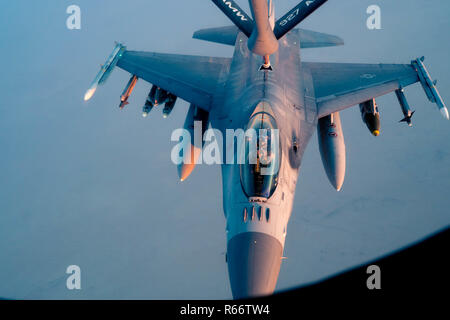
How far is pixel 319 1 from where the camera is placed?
966cm

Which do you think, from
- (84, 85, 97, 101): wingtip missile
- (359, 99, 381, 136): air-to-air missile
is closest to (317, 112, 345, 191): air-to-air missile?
(359, 99, 381, 136): air-to-air missile

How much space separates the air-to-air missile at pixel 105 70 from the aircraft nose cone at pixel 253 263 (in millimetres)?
6755

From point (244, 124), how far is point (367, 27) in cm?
1158

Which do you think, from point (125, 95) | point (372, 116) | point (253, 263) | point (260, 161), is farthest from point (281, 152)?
point (125, 95)

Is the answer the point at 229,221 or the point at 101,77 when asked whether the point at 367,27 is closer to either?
the point at 101,77

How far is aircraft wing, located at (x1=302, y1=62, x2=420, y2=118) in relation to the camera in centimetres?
1155

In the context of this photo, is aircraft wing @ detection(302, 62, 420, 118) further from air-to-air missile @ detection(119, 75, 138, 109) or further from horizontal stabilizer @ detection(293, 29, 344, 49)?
air-to-air missile @ detection(119, 75, 138, 109)

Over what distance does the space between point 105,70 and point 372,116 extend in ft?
28.2

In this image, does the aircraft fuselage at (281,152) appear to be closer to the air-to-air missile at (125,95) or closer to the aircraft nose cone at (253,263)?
the aircraft nose cone at (253,263)

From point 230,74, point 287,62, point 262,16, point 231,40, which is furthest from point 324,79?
point 262,16

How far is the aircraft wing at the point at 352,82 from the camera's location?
11547mm

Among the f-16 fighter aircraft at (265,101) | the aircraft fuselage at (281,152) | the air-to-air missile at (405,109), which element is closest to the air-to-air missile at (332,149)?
the f-16 fighter aircraft at (265,101)

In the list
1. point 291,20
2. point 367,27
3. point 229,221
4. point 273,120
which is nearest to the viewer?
point 229,221

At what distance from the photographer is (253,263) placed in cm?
704
